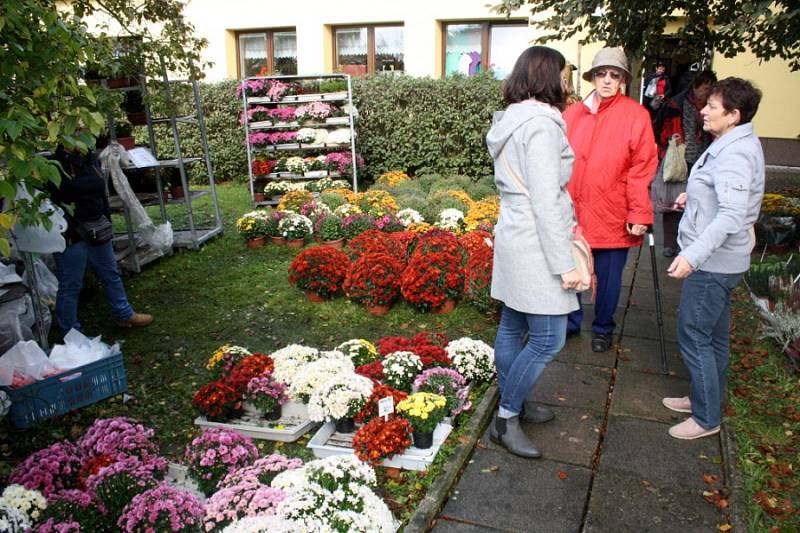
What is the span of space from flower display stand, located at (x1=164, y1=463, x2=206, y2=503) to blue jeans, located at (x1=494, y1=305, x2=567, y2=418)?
166cm

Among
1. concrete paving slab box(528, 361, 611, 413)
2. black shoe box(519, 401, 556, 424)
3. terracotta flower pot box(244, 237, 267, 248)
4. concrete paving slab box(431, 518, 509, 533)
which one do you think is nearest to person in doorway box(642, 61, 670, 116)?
terracotta flower pot box(244, 237, 267, 248)

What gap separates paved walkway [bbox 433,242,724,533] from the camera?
2988 mm

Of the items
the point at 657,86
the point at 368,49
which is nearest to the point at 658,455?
the point at 657,86

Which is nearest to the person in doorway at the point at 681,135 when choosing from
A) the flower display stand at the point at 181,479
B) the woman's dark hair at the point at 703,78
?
the woman's dark hair at the point at 703,78

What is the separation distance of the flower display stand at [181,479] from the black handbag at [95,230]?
→ 104 inches

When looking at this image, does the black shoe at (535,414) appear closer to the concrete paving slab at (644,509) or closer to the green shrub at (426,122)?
the concrete paving slab at (644,509)

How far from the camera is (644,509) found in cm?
304

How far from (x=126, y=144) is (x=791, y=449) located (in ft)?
23.3

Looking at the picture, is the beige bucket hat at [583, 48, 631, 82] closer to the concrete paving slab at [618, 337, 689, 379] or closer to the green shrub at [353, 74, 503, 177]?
the concrete paving slab at [618, 337, 689, 379]

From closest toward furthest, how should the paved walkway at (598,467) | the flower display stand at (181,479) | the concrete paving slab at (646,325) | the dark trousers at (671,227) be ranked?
the paved walkway at (598,467) → the flower display stand at (181,479) → the concrete paving slab at (646,325) → the dark trousers at (671,227)

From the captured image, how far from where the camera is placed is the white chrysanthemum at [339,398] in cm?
370

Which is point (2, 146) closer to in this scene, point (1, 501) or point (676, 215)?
point (1, 501)

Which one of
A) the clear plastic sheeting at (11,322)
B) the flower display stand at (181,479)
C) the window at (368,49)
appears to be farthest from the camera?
the window at (368,49)

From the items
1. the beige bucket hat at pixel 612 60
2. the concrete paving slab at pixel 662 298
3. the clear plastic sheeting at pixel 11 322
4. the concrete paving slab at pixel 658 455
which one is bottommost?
the concrete paving slab at pixel 658 455
